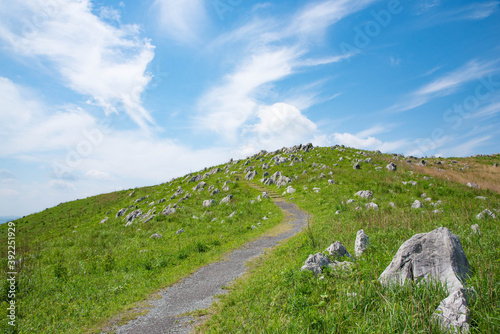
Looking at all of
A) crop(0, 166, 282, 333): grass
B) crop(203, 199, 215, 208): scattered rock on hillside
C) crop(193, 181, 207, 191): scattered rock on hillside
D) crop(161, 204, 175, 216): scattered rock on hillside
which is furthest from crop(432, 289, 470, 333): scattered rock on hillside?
crop(193, 181, 207, 191): scattered rock on hillside

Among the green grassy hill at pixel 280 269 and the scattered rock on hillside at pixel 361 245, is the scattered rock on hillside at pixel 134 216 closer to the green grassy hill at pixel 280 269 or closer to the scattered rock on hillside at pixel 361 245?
the green grassy hill at pixel 280 269

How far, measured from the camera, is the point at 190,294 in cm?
995

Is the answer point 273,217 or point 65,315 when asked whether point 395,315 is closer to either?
point 65,315

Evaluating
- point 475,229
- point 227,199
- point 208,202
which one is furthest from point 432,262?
point 208,202

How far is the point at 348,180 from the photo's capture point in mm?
A: 30828

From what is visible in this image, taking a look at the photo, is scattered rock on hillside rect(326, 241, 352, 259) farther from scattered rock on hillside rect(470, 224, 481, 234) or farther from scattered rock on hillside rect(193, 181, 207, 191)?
scattered rock on hillside rect(193, 181, 207, 191)

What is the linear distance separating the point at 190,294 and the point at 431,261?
8372 mm

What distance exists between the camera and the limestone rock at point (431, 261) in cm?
617

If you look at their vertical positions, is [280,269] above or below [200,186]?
below

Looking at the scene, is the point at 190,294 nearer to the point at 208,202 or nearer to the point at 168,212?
the point at 208,202

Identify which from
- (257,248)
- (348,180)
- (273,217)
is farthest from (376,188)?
(257,248)

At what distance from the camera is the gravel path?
7.64m

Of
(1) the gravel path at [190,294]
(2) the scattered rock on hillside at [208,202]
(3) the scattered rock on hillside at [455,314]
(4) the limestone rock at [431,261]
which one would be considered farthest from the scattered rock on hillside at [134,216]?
(3) the scattered rock on hillside at [455,314]

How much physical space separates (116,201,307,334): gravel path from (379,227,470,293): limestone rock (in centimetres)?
615
